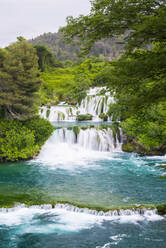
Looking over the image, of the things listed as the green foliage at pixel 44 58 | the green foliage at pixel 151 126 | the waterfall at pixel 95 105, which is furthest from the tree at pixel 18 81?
the green foliage at pixel 44 58

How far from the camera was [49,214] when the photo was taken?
35.8ft

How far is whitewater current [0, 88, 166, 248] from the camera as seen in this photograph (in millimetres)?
9086

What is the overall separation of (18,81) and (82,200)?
11.9 m

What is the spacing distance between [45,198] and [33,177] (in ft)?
14.5

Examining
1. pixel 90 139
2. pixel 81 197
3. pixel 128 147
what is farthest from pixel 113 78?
pixel 90 139

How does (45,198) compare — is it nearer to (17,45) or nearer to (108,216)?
(108,216)

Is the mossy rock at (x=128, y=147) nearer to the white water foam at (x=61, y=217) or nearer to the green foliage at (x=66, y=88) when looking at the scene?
the white water foam at (x=61, y=217)

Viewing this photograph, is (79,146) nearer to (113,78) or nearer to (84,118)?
(84,118)

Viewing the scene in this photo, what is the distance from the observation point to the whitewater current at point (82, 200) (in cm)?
909

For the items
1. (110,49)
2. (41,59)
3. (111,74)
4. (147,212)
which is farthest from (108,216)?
(110,49)

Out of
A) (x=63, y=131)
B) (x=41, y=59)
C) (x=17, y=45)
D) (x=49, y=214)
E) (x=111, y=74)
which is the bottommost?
(x=49, y=214)

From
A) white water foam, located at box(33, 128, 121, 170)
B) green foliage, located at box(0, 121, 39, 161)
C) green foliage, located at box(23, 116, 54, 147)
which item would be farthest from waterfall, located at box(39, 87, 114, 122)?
green foliage, located at box(0, 121, 39, 161)

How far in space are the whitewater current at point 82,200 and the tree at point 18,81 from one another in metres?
4.76

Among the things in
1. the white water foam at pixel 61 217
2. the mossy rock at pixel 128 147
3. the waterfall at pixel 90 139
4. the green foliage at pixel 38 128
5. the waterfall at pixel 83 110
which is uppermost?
the waterfall at pixel 83 110
